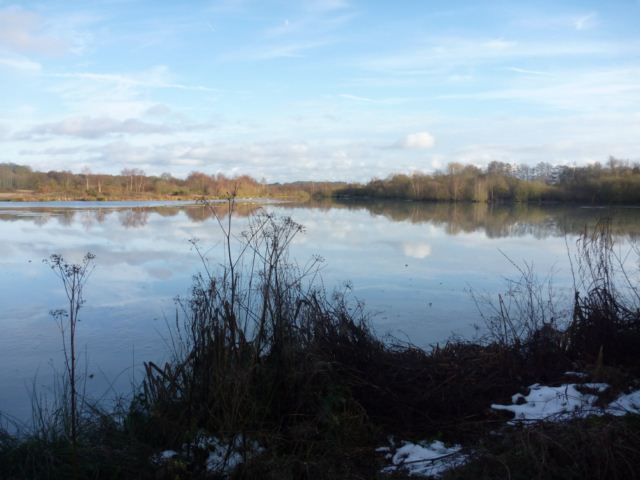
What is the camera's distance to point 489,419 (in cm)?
347

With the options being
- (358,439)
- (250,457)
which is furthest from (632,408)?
(250,457)

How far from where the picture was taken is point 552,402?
350 centimetres

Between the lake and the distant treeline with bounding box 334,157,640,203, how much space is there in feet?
62.8

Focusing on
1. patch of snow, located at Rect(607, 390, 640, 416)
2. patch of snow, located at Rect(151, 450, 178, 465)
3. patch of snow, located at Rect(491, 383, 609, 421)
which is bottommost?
patch of snow, located at Rect(151, 450, 178, 465)

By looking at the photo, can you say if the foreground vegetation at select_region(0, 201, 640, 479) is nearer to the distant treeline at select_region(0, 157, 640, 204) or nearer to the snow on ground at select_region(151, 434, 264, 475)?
the snow on ground at select_region(151, 434, 264, 475)

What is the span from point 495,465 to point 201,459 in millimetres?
1593

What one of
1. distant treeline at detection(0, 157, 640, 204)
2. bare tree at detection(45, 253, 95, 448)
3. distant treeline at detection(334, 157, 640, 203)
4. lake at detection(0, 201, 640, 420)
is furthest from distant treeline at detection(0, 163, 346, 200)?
bare tree at detection(45, 253, 95, 448)

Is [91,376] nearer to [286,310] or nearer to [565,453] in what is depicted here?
[286,310]

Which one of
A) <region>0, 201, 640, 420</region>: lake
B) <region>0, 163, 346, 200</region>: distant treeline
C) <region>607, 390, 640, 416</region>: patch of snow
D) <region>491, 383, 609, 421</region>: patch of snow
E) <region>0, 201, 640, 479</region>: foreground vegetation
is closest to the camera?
<region>0, 201, 640, 479</region>: foreground vegetation

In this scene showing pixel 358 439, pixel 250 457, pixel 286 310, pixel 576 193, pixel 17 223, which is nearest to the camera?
pixel 250 457

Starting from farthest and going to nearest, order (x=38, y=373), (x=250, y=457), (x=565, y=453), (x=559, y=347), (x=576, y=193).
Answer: (x=576, y=193) → (x=38, y=373) → (x=559, y=347) → (x=250, y=457) → (x=565, y=453)

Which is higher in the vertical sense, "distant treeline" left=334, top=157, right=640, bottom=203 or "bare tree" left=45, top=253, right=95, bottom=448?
"distant treeline" left=334, top=157, right=640, bottom=203

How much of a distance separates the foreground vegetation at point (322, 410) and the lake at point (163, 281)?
3.18 feet

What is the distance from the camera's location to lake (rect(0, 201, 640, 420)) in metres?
5.27
